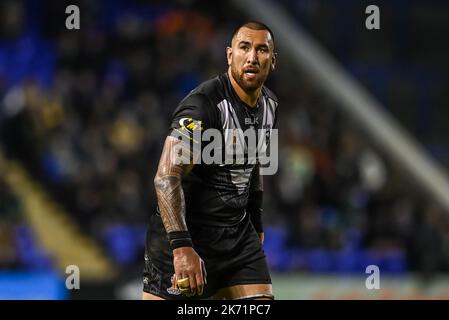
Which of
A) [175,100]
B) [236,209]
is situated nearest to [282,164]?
[175,100]

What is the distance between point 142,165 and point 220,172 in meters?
7.96

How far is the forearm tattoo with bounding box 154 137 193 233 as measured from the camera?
5570mm

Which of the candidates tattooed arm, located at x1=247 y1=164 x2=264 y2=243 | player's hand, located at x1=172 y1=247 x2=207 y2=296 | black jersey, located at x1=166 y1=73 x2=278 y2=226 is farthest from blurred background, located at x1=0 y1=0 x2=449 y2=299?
player's hand, located at x1=172 y1=247 x2=207 y2=296

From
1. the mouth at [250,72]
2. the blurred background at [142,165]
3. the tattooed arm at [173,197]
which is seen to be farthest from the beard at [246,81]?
the blurred background at [142,165]

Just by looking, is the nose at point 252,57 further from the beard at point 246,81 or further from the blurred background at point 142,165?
the blurred background at point 142,165

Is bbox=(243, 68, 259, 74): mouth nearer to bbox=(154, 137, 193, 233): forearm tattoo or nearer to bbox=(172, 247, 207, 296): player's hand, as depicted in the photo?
bbox=(154, 137, 193, 233): forearm tattoo

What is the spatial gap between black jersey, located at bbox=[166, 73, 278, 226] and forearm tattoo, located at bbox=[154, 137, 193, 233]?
0.89ft

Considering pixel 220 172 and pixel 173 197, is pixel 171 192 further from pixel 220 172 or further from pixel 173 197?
pixel 220 172
